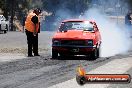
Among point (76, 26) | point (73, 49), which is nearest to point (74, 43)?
point (73, 49)

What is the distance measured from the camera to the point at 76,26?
16484mm

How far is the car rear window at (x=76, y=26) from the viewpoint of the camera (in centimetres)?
1639

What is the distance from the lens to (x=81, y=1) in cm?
7475

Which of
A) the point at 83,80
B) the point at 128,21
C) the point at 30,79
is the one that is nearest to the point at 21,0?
the point at 128,21

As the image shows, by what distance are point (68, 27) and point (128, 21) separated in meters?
18.8

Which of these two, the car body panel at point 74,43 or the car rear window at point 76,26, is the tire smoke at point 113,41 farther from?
the car body panel at point 74,43

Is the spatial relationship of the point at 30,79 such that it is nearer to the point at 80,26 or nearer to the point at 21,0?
the point at 80,26

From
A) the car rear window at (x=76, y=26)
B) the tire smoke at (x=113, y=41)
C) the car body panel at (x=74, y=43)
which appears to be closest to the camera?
the car body panel at (x=74, y=43)

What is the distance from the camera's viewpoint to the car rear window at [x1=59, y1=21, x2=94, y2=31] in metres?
16.4

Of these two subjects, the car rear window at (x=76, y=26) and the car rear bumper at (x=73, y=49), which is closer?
the car rear bumper at (x=73, y=49)

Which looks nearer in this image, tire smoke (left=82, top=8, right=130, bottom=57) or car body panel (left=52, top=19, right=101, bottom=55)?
car body panel (left=52, top=19, right=101, bottom=55)

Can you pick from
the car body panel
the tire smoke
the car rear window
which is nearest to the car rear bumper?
the car body panel

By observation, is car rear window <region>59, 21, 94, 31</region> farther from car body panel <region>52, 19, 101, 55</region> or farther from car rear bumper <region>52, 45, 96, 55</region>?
car rear bumper <region>52, 45, 96, 55</region>

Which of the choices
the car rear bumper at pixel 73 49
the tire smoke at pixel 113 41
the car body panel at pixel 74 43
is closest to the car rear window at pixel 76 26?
the car body panel at pixel 74 43
